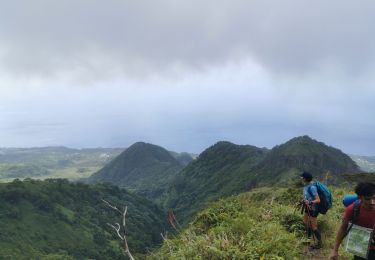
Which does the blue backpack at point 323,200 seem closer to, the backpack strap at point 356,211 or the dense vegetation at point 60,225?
the backpack strap at point 356,211

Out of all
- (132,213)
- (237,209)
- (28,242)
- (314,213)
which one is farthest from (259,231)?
(132,213)

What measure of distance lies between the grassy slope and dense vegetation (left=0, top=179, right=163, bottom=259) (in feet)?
341

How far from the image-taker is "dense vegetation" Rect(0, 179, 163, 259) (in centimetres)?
13062

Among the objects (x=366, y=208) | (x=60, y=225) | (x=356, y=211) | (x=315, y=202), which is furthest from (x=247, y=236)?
(x=60, y=225)

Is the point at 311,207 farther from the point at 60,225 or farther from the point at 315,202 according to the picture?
the point at 60,225

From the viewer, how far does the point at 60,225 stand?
155250mm

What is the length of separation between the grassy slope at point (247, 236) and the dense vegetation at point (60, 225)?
104 m

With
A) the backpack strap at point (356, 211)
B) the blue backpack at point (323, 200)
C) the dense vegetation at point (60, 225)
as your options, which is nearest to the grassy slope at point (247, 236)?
the blue backpack at point (323, 200)

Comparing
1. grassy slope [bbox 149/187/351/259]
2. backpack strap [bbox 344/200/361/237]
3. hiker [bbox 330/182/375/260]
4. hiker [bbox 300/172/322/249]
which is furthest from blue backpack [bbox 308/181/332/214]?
backpack strap [bbox 344/200/361/237]

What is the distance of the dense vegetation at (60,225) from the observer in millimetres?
130625

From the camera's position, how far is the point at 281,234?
1083 centimetres

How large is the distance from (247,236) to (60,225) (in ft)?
515

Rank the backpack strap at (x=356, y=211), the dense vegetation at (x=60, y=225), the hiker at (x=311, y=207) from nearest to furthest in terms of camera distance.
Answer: the backpack strap at (x=356, y=211)
the hiker at (x=311, y=207)
the dense vegetation at (x=60, y=225)

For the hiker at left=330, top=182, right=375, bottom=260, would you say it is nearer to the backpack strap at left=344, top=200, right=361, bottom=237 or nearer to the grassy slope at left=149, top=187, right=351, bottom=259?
the backpack strap at left=344, top=200, right=361, bottom=237
